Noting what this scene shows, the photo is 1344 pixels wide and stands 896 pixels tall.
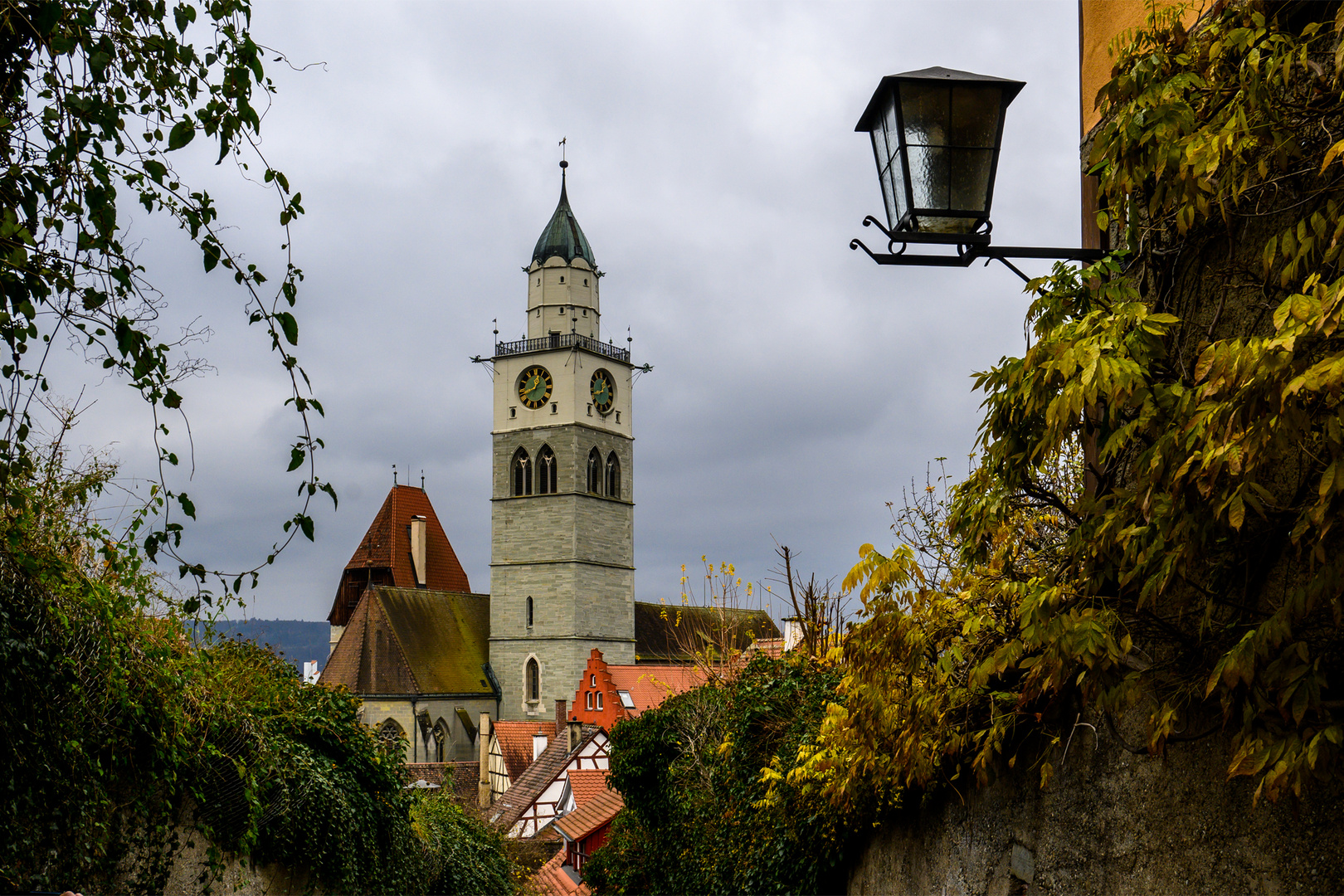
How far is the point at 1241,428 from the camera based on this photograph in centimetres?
270

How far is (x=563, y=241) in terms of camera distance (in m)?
52.8

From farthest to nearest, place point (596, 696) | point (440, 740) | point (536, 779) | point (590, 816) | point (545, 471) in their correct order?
point (545, 471) < point (440, 740) < point (596, 696) < point (536, 779) < point (590, 816)

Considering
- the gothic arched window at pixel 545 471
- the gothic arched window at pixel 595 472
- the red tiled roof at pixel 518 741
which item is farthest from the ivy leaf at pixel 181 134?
the gothic arched window at pixel 595 472

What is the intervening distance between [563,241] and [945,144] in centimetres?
5002

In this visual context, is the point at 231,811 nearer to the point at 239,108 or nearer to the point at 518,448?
the point at 239,108

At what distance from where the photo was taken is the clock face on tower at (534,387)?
50469 millimetres

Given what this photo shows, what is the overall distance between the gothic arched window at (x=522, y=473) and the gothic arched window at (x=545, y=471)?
398 millimetres

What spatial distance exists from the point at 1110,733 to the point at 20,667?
5140 mm


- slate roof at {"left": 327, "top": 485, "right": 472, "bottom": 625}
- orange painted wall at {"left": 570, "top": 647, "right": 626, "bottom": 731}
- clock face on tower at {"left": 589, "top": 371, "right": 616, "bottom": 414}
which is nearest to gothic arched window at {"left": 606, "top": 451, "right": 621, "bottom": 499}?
clock face on tower at {"left": 589, "top": 371, "right": 616, "bottom": 414}

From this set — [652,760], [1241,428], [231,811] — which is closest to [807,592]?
[652,760]

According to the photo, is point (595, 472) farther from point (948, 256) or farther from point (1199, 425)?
point (1199, 425)

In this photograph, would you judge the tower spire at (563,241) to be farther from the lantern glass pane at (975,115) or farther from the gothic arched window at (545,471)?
the lantern glass pane at (975,115)

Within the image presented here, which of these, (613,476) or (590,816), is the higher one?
(613,476)

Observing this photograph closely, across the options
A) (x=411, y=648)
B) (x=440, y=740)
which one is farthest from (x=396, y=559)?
(x=440, y=740)
